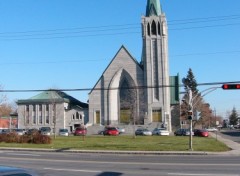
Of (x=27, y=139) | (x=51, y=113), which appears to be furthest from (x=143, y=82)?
(x=27, y=139)

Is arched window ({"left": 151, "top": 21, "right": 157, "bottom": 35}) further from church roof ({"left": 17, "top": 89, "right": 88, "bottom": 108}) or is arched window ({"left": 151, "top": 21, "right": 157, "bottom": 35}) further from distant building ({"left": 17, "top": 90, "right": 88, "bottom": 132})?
church roof ({"left": 17, "top": 89, "right": 88, "bottom": 108})

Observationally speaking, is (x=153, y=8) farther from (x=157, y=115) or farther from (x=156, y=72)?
(x=157, y=115)

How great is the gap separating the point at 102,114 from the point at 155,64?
18789mm

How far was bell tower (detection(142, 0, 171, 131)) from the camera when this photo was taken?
10050 cm

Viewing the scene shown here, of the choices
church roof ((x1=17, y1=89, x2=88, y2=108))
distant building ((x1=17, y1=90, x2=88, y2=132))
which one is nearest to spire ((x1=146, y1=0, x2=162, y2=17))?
distant building ((x1=17, y1=90, x2=88, y2=132))

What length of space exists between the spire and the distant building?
31.2 meters

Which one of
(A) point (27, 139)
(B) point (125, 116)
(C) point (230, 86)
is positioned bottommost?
(A) point (27, 139)

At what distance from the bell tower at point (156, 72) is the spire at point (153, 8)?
2771 millimetres

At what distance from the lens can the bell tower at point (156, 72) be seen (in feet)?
330

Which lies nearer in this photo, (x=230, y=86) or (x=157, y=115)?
(x=230, y=86)

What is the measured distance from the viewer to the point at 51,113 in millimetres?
111125

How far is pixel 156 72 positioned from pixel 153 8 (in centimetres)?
1811

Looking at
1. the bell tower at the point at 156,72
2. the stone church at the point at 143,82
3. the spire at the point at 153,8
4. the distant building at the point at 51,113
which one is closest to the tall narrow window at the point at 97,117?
the stone church at the point at 143,82

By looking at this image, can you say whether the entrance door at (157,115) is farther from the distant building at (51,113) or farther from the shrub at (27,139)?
the shrub at (27,139)
